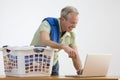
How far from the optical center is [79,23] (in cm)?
349

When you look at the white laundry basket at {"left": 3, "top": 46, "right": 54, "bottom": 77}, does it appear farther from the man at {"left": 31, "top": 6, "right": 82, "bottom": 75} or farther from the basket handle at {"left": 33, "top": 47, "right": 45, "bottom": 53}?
the man at {"left": 31, "top": 6, "right": 82, "bottom": 75}

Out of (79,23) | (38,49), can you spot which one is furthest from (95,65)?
(79,23)

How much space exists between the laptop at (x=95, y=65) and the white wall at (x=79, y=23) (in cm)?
147

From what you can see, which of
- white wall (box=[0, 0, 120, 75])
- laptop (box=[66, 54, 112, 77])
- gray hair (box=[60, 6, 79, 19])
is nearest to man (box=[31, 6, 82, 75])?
gray hair (box=[60, 6, 79, 19])

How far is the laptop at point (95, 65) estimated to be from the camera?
69.6 inches

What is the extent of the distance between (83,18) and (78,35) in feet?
0.71

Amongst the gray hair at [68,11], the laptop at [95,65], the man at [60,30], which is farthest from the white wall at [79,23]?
the laptop at [95,65]

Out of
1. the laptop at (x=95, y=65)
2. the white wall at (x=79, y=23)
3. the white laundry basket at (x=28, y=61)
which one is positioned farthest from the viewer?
the white wall at (x=79, y=23)

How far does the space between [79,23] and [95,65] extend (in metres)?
1.71

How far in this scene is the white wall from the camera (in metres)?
3.15

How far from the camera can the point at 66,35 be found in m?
2.27

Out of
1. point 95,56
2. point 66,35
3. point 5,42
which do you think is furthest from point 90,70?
point 5,42

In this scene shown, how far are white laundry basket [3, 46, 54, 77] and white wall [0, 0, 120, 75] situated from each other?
149cm

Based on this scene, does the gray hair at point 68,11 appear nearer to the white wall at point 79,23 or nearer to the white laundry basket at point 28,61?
the white laundry basket at point 28,61
